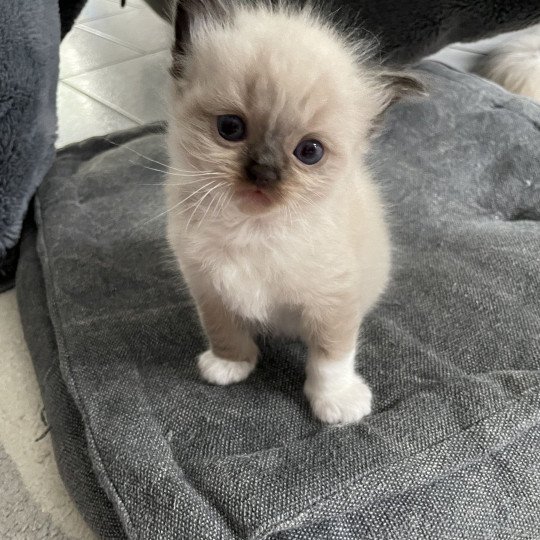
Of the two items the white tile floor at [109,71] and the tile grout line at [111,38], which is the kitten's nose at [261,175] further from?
the tile grout line at [111,38]

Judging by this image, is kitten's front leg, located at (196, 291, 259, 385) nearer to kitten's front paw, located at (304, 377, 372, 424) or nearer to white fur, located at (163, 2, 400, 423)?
white fur, located at (163, 2, 400, 423)

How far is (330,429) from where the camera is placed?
775mm

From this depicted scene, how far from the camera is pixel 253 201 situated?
2.13 feet

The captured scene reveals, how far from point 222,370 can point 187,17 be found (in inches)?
18.9

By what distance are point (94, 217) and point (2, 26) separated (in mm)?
390

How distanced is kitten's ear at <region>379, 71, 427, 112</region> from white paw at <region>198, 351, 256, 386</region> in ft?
1.37

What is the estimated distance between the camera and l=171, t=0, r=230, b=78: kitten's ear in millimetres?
721

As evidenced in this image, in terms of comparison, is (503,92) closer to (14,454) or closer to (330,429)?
(330,429)

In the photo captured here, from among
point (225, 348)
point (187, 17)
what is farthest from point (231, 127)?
point (225, 348)

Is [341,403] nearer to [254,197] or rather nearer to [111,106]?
[254,197]

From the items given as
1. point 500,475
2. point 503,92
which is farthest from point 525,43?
point 500,475

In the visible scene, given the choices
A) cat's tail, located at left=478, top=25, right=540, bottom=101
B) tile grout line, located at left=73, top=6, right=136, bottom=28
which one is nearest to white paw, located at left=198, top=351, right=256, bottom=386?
cat's tail, located at left=478, top=25, right=540, bottom=101

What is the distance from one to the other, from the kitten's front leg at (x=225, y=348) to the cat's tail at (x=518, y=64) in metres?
1.22

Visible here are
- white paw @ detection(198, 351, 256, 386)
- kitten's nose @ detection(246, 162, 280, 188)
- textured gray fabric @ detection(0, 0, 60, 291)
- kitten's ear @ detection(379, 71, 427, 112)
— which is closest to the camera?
kitten's nose @ detection(246, 162, 280, 188)
